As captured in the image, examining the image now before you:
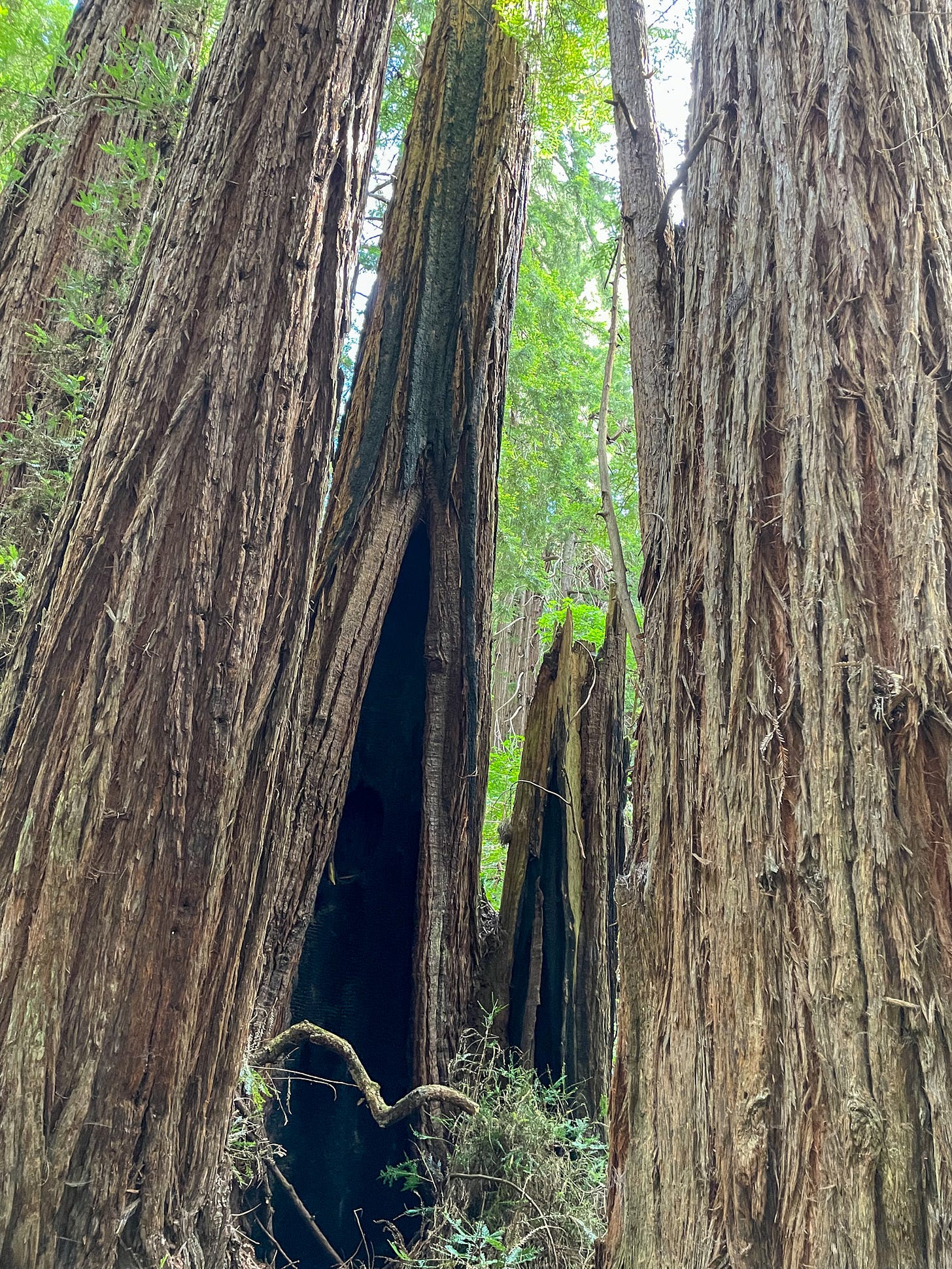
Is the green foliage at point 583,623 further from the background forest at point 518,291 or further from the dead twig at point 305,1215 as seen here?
the dead twig at point 305,1215

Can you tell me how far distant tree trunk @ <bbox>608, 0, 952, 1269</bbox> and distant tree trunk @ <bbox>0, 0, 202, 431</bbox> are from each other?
3.29 metres

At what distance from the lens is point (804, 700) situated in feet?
4.88

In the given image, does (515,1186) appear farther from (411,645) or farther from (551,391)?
(551,391)

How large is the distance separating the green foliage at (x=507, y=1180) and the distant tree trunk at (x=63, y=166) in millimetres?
3762

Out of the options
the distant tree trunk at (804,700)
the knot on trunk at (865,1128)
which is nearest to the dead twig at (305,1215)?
the distant tree trunk at (804,700)

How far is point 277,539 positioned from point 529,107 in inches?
156

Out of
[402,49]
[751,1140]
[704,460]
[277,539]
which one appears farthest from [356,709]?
[402,49]

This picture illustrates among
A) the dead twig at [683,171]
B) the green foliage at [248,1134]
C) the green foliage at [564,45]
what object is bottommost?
the green foliage at [248,1134]

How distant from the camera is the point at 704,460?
6.12 feet

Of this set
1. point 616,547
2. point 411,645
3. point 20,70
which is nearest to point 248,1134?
point 411,645

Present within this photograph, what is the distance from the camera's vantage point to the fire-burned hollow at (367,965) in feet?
11.2

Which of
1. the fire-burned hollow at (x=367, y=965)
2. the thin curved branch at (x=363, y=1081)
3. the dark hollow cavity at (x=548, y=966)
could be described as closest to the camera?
the thin curved branch at (x=363, y=1081)

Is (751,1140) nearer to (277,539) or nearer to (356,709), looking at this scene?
(277,539)

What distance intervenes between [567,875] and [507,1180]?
4.32 feet
